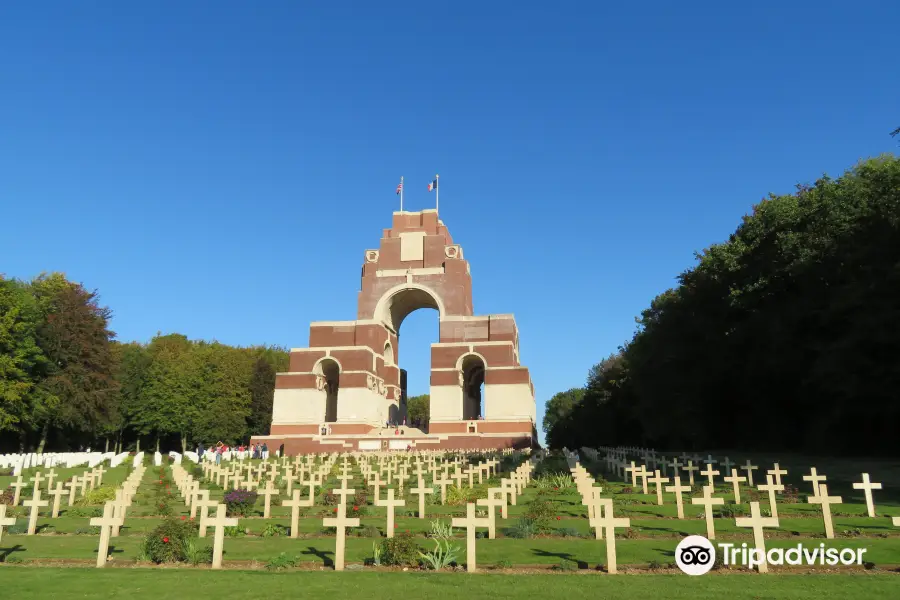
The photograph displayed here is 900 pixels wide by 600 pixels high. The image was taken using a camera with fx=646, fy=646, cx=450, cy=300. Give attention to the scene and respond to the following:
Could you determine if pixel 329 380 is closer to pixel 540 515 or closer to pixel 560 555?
pixel 540 515

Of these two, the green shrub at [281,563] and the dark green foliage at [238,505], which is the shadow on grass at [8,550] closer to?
the green shrub at [281,563]

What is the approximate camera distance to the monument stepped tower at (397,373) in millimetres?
43688

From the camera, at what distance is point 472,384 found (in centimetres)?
5319

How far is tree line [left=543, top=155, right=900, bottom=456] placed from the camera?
23141 millimetres

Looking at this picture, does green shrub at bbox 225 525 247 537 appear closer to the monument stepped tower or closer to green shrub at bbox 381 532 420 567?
green shrub at bbox 381 532 420 567

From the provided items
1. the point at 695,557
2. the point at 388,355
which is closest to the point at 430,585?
the point at 695,557

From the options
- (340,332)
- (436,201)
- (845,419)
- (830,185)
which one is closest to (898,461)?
(845,419)

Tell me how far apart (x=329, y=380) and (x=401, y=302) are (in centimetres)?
871

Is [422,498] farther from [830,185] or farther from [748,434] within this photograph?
[748,434]

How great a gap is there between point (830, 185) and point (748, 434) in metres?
14.9

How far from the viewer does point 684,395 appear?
39.4m

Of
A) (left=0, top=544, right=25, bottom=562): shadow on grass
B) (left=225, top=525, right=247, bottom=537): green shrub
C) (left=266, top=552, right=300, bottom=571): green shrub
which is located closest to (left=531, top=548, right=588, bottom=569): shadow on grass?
(left=266, top=552, right=300, bottom=571): green shrub

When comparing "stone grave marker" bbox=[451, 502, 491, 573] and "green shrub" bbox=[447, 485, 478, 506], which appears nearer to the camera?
"stone grave marker" bbox=[451, 502, 491, 573]

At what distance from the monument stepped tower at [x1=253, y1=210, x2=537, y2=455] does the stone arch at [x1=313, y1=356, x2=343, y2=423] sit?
0.08 m
